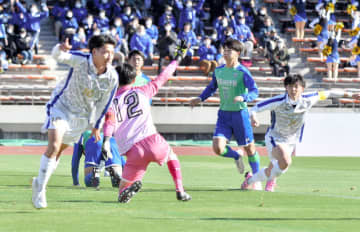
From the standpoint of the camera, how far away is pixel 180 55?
35.9 feet

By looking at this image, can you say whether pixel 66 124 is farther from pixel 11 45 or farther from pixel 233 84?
pixel 11 45

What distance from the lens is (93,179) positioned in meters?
12.7

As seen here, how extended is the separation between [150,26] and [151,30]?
0.53ft

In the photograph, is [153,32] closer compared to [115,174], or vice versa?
[115,174]

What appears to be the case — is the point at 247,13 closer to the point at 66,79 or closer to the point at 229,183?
the point at 229,183

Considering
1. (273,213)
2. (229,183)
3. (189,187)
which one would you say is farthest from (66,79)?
(229,183)

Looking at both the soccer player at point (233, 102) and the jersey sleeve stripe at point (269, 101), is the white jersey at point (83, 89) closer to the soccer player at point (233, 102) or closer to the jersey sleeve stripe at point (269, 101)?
the jersey sleeve stripe at point (269, 101)

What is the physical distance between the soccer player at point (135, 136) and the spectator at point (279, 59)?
2241 cm

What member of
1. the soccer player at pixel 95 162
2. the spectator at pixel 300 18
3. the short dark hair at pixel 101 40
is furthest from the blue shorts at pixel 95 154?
the spectator at pixel 300 18

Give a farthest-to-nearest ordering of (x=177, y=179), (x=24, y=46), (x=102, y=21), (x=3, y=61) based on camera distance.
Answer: (x=102, y=21), (x=24, y=46), (x=3, y=61), (x=177, y=179)

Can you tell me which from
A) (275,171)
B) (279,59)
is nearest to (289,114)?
(275,171)

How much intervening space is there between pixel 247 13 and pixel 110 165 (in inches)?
921

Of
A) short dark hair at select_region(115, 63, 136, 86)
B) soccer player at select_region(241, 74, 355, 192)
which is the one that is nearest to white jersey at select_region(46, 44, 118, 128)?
short dark hair at select_region(115, 63, 136, 86)

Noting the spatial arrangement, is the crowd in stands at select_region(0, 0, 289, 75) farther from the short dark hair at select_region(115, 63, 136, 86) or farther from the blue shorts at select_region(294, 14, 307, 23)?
the short dark hair at select_region(115, 63, 136, 86)
